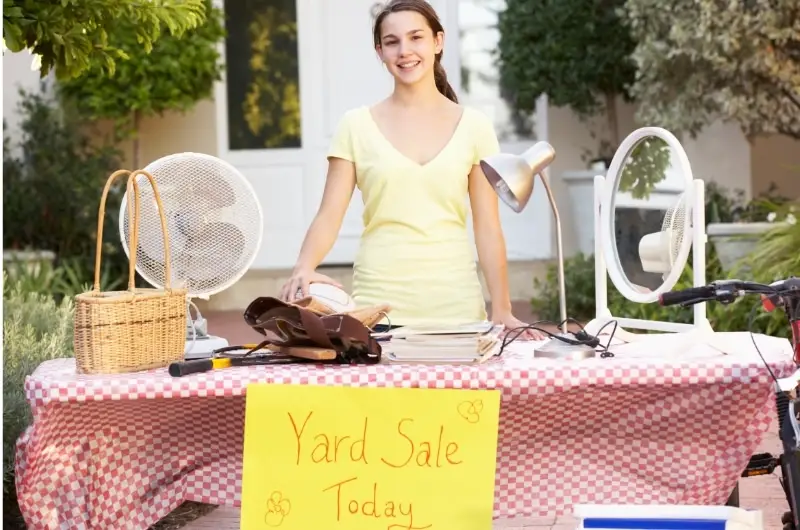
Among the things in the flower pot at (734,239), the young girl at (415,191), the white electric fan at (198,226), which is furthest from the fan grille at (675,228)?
the flower pot at (734,239)

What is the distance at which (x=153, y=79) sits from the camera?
8.95 meters

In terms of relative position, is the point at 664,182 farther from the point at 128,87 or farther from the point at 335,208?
the point at 128,87

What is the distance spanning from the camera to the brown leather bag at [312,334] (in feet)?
9.22

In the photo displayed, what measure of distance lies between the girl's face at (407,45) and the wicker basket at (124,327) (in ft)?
2.79

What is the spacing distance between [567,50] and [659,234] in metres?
5.91

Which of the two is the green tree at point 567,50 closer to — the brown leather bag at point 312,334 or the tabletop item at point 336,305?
the tabletop item at point 336,305

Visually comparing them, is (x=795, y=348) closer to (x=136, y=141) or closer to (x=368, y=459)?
(x=368, y=459)

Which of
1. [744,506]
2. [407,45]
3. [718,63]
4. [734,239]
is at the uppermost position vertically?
[718,63]

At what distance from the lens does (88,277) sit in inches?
347

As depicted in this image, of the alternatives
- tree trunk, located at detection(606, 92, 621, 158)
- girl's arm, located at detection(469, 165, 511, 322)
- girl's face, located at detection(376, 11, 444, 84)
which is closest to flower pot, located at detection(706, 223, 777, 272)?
tree trunk, located at detection(606, 92, 621, 158)

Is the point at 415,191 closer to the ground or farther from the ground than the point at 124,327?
farther from the ground

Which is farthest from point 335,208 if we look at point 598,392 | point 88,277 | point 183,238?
point 88,277

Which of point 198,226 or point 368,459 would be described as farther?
point 198,226

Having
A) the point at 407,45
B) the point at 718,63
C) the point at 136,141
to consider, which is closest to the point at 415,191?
the point at 407,45
